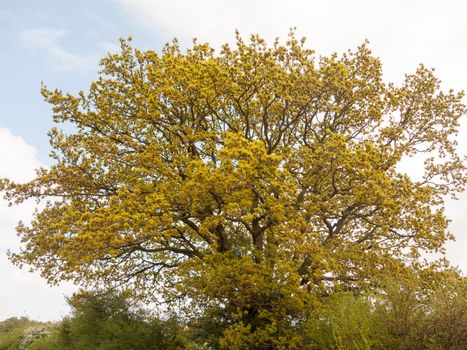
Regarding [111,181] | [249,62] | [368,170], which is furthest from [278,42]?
[111,181]

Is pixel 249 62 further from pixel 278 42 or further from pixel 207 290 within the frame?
pixel 207 290

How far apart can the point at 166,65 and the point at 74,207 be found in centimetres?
833

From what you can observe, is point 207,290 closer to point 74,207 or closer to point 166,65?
point 74,207

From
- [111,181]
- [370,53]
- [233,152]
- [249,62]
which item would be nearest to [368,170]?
[233,152]

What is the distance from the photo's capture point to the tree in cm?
1978

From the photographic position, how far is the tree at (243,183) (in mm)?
19781

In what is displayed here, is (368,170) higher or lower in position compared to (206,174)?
higher

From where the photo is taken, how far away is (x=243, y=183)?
63.1ft

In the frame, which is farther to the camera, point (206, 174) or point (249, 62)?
point (249, 62)

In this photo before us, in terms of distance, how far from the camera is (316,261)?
19891mm

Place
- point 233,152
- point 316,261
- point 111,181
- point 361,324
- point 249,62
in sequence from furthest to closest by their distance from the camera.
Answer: point 111,181, point 249,62, point 316,261, point 233,152, point 361,324

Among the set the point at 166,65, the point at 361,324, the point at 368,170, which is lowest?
the point at 361,324

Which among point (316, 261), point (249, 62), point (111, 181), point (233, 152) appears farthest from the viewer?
point (111, 181)

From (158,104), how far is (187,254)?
8218mm
